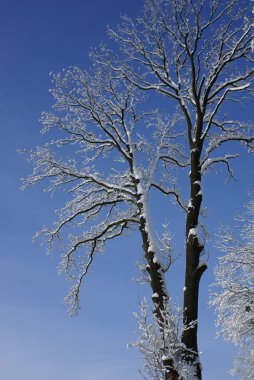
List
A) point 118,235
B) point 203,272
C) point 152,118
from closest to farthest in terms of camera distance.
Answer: point 203,272, point 118,235, point 152,118

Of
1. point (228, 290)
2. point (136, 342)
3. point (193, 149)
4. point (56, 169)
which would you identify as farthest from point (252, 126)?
point (228, 290)

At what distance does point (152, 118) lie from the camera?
12.3 metres

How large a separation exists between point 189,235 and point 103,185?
2.94 metres

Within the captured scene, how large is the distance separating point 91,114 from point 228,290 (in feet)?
33.4

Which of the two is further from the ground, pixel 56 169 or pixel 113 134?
pixel 113 134

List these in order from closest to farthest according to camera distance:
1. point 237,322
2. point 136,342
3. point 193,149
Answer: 1. point 136,342
2. point 193,149
3. point 237,322

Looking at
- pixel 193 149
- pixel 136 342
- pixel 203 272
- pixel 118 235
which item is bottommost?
pixel 136 342

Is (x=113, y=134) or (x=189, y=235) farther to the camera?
(x=113, y=134)

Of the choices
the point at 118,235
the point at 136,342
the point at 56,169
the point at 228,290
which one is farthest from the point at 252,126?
the point at 228,290

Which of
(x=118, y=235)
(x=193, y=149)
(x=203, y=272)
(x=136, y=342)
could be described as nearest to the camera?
(x=136, y=342)

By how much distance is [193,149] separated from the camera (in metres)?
9.58

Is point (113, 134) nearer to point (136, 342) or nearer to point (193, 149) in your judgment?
point (193, 149)

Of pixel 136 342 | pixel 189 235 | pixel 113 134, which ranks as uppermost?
pixel 113 134

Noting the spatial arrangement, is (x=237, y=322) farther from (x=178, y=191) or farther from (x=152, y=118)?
(x=152, y=118)
